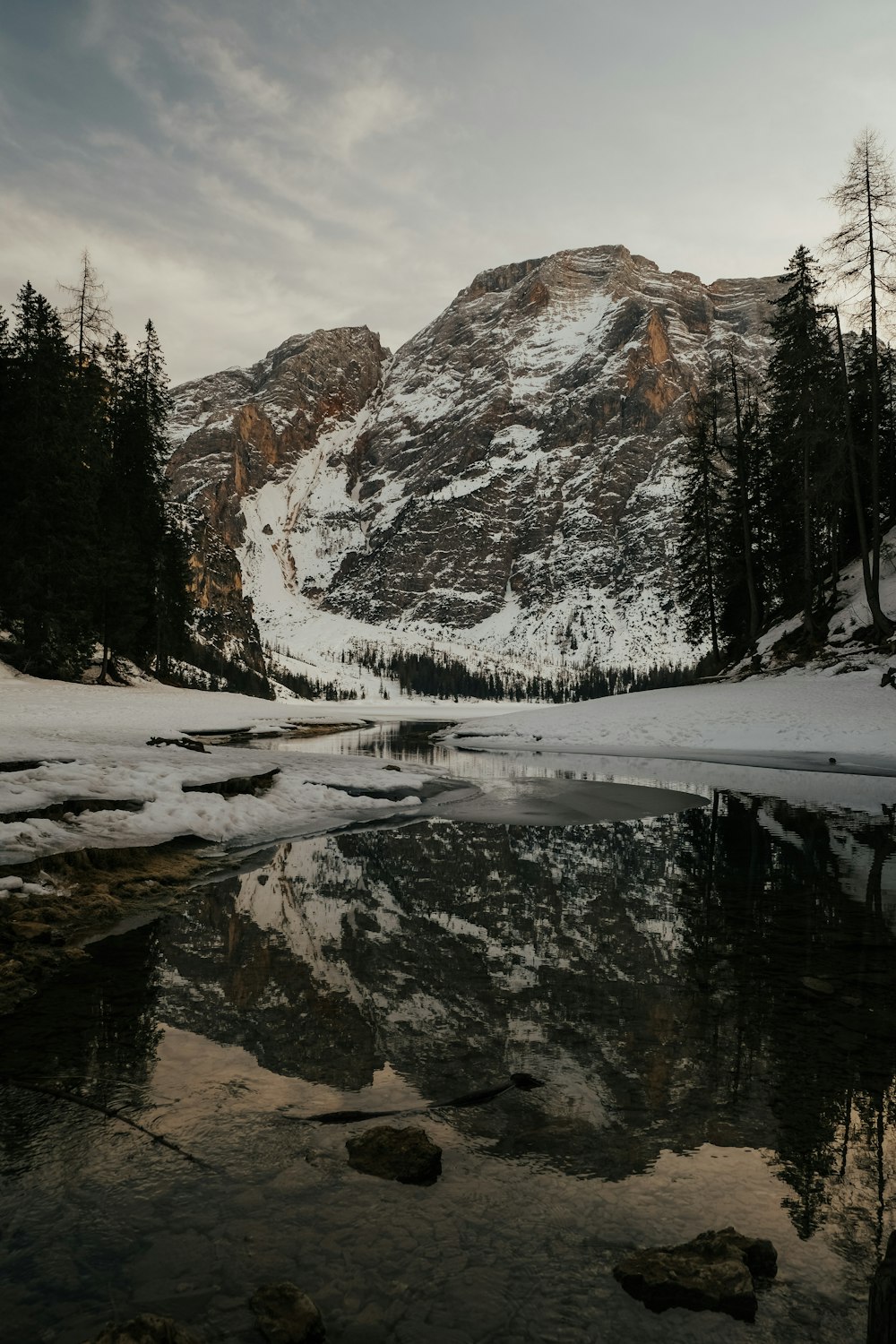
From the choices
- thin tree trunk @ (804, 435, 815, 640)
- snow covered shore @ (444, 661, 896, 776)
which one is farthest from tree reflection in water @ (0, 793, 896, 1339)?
thin tree trunk @ (804, 435, 815, 640)

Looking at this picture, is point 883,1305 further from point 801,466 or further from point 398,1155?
point 801,466

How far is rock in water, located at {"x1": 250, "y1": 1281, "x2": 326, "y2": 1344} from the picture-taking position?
2.39 meters

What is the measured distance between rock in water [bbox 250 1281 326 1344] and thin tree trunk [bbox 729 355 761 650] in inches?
1550

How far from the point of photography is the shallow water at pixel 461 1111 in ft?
8.82

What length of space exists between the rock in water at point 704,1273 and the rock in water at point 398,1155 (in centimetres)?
98

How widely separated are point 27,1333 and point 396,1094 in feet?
7.11

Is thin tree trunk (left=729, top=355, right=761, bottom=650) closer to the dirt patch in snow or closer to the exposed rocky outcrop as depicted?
the dirt patch in snow

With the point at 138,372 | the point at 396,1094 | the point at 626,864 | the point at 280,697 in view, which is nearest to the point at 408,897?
the point at 626,864

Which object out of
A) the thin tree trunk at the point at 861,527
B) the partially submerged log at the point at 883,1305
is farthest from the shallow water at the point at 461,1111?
the thin tree trunk at the point at 861,527

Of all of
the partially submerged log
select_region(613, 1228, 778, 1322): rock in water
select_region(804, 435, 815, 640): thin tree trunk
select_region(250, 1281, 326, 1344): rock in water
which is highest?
select_region(804, 435, 815, 640): thin tree trunk

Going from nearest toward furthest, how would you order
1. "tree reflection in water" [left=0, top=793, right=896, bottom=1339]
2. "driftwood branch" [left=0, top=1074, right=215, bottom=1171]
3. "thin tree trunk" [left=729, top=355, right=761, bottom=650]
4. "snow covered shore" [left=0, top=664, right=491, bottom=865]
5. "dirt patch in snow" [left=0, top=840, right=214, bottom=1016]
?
"driftwood branch" [left=0, top=1074, right=215, bottom=1171]
"tree reflection in water" [left=0, top=793, right=896, bottom=1339]
"dirt patch in snow" [left=0, top=840, right=214, bottom=1016]
"snow covered shore" [left=0, top=664, right=491, bottom=865]
"thin tree trunk" [left=729, top=355, right=761, bottom=650]

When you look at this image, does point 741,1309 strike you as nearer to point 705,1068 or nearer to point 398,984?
point 705,1068

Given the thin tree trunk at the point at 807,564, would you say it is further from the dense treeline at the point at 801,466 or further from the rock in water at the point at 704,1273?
the rock in water at the point at 704,1273

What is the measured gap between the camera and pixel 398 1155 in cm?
350
